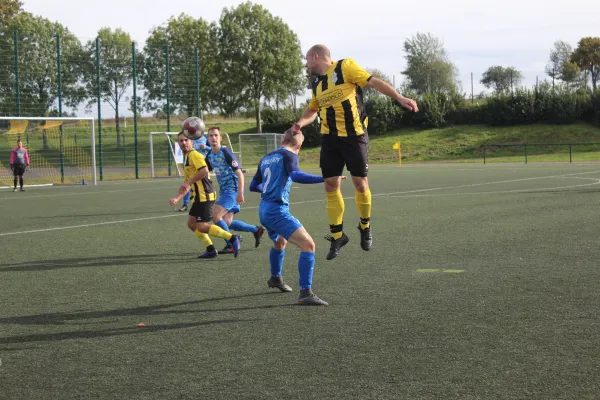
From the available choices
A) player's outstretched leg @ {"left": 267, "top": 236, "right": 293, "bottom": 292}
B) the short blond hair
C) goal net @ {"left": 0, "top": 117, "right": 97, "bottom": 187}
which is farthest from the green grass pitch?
goal net @ {"left": 0, "top": 117, "right": 97, "bottom": 187}

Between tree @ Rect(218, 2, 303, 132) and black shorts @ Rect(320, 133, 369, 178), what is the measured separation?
65.7 m

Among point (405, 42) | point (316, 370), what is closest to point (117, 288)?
point (316, 370)

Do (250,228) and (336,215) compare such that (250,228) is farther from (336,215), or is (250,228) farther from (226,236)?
(336,215)

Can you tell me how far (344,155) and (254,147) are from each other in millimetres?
40121

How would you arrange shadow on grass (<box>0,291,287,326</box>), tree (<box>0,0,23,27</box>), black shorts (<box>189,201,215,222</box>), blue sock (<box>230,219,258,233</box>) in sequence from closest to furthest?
shadow on grass (<box>0,291,287,326</box>)
black shorts (<box>189,201,215,222</box>)
blue sock (<box>230,219,258,233</box>)
tree (<box>0,0,23,27</box>)

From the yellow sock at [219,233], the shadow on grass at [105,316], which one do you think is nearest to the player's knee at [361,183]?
the shadow on grass at [105,316]

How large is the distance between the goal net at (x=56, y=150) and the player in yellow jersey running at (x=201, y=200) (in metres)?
22.2

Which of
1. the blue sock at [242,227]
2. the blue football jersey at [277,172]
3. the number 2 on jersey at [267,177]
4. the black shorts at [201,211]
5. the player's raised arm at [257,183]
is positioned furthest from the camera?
the blue sock at [242,227]

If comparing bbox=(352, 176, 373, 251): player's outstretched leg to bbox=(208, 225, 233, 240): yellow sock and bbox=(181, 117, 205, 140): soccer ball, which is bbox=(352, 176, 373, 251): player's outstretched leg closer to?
bbox=(208, 225, 233, 240): yellow sock

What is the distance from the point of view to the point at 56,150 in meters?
34.0

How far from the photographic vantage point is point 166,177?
3769 centimetres

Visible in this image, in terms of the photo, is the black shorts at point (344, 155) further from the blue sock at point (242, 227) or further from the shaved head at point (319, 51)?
the blue sock at point (242, 227)

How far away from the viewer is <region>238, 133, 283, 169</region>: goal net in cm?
4693

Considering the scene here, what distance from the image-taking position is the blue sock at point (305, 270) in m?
7.20
